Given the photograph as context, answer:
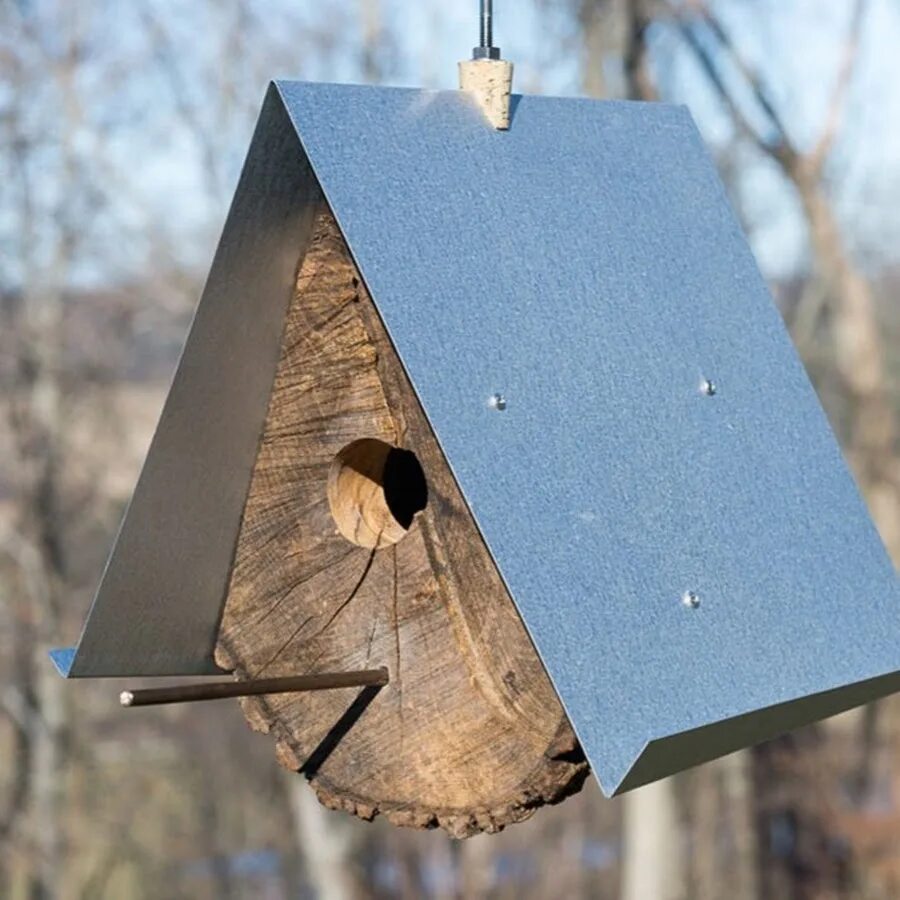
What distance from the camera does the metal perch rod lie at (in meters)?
1.63

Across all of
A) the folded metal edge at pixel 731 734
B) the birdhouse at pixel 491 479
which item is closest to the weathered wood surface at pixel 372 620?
the birdhouse at pixel 491 479

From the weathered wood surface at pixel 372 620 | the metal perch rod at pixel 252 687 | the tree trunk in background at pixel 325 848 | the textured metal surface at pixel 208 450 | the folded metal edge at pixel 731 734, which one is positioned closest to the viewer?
the folded metal edge at pixel 731 734

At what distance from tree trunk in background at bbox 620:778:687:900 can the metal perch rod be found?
7.56 metres

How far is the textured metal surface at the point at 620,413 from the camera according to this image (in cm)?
159

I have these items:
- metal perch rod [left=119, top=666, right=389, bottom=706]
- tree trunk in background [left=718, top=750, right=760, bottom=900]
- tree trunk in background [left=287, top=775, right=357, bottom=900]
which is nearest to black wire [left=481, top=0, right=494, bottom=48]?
metal perch rod [left=119, top=666, right=389, bottom=706]

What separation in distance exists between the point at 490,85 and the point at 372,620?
618mm

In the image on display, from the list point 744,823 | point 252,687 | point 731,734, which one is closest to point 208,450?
point 252,687

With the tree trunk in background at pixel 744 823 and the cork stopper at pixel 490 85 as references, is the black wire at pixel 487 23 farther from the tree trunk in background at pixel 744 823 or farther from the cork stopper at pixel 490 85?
the tree trunk in background at pixel 744 823

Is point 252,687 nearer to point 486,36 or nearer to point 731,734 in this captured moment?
point 731,734

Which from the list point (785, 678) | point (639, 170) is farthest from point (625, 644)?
point (639, 170)

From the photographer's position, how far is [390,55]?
10906mm

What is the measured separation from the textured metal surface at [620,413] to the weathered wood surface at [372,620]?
126 millimetres

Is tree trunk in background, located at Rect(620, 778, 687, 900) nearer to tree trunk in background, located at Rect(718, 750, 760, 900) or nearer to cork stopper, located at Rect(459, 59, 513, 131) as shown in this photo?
tree trunk in background, located at Rect(718, 750, 760, 900)

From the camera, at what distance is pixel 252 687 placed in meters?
1.74
